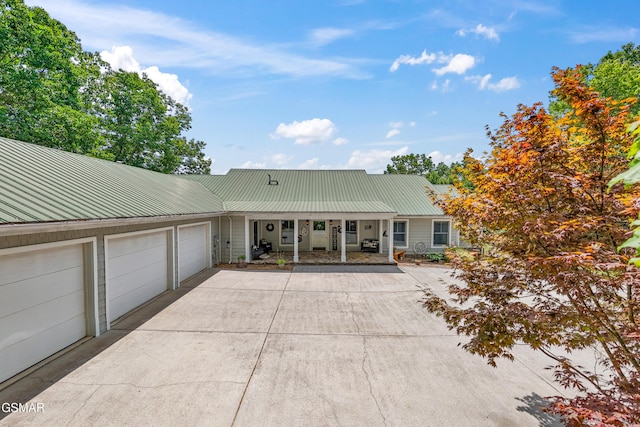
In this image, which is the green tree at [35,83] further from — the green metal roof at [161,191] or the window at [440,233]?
the window at [440,233]

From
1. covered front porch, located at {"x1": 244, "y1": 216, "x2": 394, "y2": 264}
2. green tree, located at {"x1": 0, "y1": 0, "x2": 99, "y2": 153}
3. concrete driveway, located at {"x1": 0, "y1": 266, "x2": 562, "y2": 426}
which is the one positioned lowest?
concrete driveway, located at {"x1": 0, "y1": 266, "x2": 562, "y2": 426}

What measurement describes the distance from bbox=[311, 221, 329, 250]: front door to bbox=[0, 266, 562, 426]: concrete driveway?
948cm

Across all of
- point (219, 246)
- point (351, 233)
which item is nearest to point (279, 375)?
point (219, 246)

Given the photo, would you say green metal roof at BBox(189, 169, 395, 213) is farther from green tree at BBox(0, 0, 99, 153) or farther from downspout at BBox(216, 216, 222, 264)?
green tree at BBox(0, 0, 99, 153)

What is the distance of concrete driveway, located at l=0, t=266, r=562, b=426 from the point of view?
13.6 feet

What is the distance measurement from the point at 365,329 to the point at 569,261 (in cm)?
491

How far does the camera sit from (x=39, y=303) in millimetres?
5352

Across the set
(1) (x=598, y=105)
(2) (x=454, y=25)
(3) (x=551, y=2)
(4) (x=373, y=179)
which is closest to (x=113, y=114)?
(4) (x=373, y=179)

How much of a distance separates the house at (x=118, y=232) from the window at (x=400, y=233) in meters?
0.06

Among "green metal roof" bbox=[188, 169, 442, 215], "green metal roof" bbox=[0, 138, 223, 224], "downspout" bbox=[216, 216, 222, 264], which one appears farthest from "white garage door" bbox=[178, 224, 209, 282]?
"green metal roof" bbox=[188, 169, 442, 215]

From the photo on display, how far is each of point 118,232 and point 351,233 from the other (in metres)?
12.5

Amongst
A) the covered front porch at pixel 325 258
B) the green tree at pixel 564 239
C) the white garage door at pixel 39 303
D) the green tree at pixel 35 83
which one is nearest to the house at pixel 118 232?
the white garage door at pixel 39 303

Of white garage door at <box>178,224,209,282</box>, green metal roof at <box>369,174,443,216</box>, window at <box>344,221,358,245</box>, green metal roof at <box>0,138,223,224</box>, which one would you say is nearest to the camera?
green metal roof at <box>0,138,223,224</box>

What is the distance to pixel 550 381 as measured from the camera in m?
5.03
